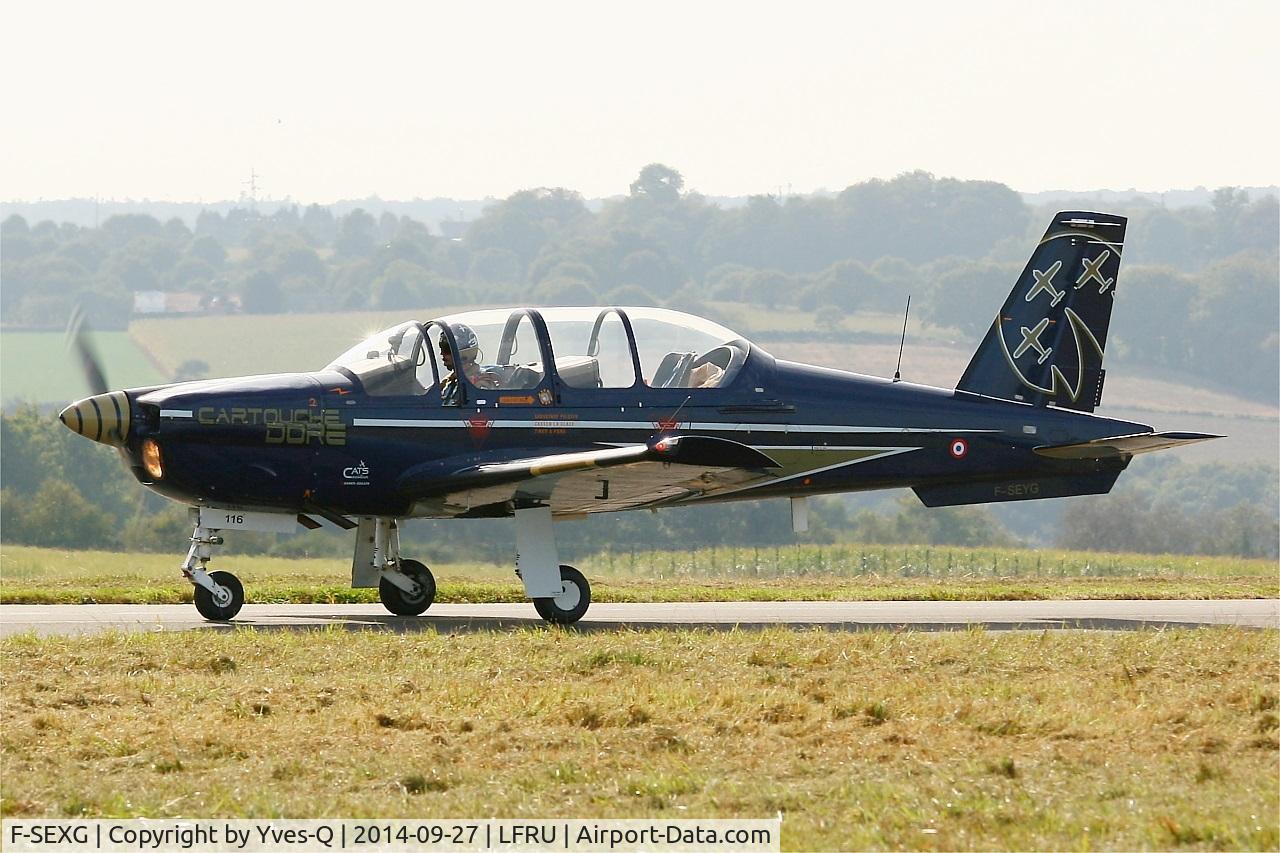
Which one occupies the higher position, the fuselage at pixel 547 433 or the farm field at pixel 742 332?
the fuselage at pixel 547 433

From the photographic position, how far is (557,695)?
9.37 metres

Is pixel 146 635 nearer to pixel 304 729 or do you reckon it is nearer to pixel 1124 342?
pixel 304 729

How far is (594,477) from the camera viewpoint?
13.5 metres

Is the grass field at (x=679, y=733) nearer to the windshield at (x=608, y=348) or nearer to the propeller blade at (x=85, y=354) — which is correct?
the windshield at (x=608, y=348)

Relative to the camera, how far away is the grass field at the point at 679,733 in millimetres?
6926

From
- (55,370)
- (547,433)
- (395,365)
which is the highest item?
(395,365)

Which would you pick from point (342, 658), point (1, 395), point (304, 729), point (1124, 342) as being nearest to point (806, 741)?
point (304, 729)

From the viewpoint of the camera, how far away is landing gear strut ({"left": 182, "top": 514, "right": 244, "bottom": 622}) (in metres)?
13.8

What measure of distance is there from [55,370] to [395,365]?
3970 inches

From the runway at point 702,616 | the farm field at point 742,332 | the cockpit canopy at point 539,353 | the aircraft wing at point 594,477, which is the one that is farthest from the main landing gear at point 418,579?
the farm field at point 742,332

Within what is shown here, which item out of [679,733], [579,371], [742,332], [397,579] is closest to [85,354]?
[397,579]

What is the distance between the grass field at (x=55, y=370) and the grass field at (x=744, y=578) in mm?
62699
